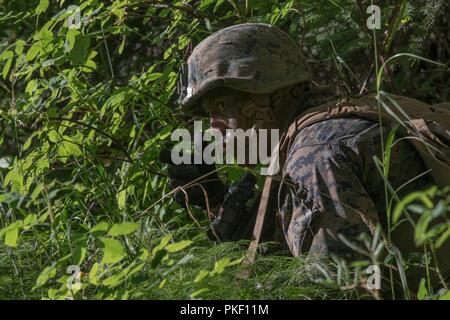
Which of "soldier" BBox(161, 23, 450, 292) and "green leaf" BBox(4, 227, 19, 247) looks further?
"soldier" BBox(161, 23, 450, 292)

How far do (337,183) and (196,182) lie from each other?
81cm

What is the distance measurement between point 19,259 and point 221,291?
83 cm

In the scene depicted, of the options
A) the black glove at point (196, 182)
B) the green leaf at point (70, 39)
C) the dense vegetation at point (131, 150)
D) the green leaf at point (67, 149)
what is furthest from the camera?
the green leaf at point (67, 149)

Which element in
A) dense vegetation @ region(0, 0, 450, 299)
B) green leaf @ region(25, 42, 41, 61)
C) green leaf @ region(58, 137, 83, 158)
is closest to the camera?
dense vegetation @ region(0, 0, 450, 299)

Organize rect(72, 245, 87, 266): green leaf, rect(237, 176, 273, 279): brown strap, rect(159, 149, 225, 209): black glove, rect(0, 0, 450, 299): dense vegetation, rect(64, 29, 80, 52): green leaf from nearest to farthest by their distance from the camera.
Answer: rect(72, 245, 87, 266): green leaf
rect(0, 0, 450, 299): dense vegetation
rect(237, 176, 273, 279): brown strap
rect(159, 149, 225, 209): black glove
rect(64, 29, 80, 52): green leaf

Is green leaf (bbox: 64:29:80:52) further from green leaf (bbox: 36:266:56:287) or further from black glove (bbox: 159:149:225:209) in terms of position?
green leaf (bbox: 36:266:56:287)

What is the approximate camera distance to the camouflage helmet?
347 centimetres

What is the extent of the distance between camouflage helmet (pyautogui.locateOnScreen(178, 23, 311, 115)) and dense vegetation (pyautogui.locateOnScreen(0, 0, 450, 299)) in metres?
0.19

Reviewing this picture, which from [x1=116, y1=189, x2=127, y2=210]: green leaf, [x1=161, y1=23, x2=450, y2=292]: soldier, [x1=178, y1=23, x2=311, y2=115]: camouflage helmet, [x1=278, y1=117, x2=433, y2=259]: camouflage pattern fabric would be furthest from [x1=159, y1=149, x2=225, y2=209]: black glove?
[x1=278, y1=117, x2=433, y2=259]: camouflage pattern fabric

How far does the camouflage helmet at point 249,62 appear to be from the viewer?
11.4ft

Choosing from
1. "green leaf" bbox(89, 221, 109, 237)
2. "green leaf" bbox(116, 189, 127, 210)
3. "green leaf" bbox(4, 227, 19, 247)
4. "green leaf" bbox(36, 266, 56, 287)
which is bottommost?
"green leaf" bbox(116, 189, 127, 210)

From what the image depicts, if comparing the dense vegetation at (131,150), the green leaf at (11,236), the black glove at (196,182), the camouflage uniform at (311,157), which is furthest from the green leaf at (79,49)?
the green leaf at (11,236)

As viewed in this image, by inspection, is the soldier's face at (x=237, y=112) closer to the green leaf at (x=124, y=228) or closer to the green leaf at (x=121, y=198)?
the green leaf at (x=121, y=198)

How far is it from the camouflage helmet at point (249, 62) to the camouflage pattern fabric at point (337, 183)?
0.29m
